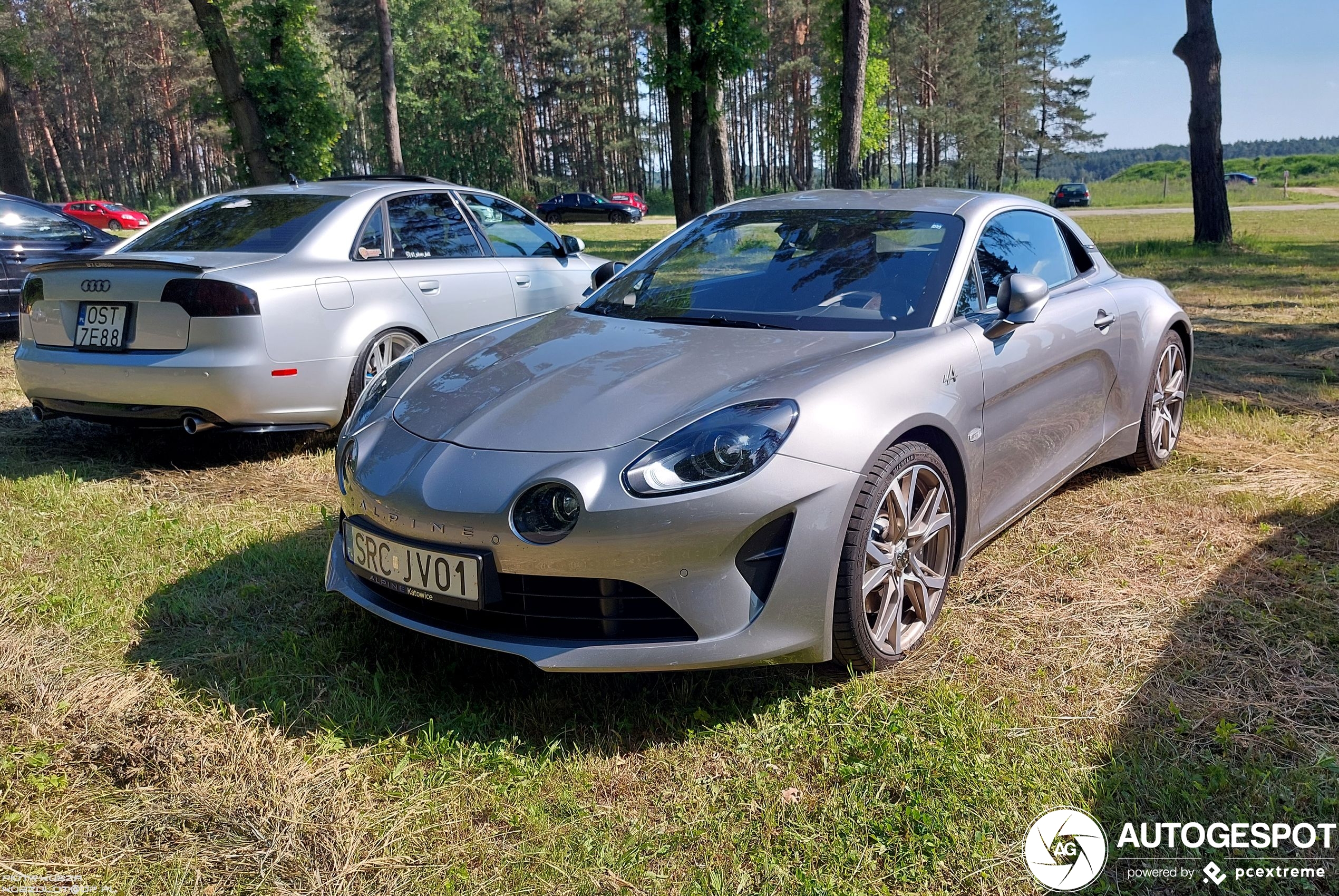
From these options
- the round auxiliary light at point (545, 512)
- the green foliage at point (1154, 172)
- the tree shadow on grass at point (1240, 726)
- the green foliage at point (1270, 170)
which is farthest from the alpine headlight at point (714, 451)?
the green foliage at point (1154, 172)

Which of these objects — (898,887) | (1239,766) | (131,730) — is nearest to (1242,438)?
(1239,766)

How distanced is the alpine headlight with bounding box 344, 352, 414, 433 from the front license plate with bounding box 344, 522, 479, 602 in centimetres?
43

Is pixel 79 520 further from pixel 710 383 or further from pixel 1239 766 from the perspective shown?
pixel 1239 766

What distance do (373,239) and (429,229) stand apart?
49 centimetres

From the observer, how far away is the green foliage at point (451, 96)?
50250 mm

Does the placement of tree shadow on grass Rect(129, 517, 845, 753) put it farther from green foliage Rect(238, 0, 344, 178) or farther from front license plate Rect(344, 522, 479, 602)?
green foliage Rect(238, 0, 344, 178)

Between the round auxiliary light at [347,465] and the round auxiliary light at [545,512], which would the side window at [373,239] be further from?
the round auxiliary light at [545,512]

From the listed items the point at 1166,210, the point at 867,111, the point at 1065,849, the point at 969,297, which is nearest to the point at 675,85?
the point at 969,297

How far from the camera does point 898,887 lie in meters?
2.04

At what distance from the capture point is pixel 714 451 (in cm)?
245

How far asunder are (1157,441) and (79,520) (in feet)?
15.9

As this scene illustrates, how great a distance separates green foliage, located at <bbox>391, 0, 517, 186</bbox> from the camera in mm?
50250

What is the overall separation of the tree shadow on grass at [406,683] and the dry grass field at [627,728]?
0.03 ft

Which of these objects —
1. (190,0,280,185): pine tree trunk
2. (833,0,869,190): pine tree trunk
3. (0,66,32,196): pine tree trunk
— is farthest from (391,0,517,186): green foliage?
(833,0,869,190): pine tree trunk
